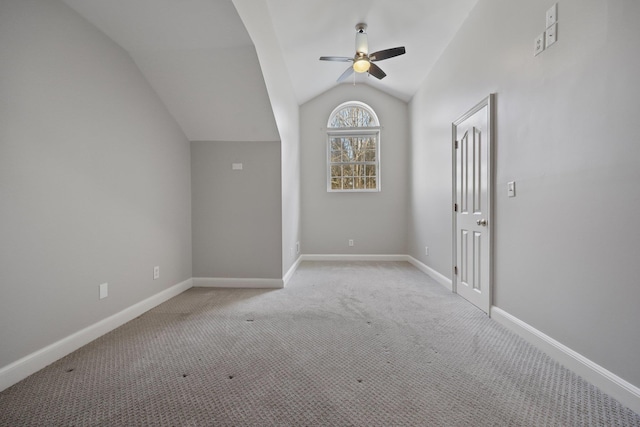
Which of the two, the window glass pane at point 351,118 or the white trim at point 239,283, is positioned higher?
the window glass pane at point 351,118

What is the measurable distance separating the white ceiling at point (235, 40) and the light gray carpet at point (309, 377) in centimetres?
216

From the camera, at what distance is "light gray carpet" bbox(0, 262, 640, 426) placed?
1.40 meters

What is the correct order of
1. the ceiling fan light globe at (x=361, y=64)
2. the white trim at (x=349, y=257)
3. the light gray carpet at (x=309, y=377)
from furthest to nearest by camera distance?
the white trim at (x=349, y=257), the ceiling fan light globe at (x=361, y=64), the light gray carpet at (x=309, y=377)

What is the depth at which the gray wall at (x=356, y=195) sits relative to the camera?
5.59m

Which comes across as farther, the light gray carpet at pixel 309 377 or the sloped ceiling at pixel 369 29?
the sloped ceiling at pixel 369 29

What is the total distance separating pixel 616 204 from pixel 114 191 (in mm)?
3384

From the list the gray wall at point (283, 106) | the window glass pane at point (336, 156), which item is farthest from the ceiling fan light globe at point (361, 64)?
the window glass pane at point (336, 156)

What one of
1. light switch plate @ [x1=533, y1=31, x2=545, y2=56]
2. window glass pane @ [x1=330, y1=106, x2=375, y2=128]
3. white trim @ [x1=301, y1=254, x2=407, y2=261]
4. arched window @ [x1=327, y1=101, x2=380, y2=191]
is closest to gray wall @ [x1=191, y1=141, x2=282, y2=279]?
white trim @ [x1=301, y1=254, x2=407, y2=261]

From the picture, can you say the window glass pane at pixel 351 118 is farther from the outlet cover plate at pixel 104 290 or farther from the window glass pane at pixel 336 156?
the outlet cover plate at pixel 104 290

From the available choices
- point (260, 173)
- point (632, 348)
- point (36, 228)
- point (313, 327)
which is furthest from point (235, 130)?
point (632, 348)

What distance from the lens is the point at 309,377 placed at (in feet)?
5.66

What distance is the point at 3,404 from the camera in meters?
1.49

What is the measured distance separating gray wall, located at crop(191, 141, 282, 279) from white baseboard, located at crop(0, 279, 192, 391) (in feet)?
3.07

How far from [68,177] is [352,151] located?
4.52 m
